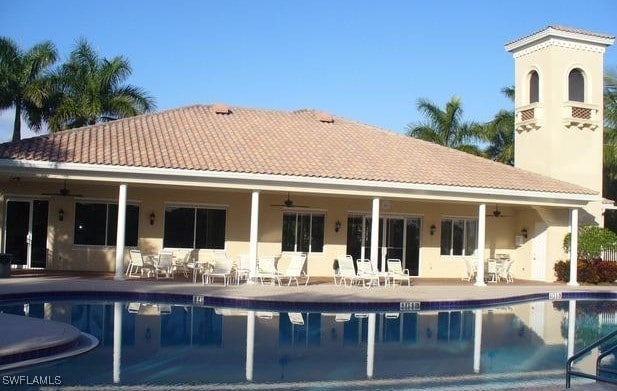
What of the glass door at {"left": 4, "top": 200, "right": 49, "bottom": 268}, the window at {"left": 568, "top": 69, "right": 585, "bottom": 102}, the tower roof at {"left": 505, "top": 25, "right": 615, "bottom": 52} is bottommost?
the glass door at {"left": 4, "top": 200, "right": 49, "bottom": 268}

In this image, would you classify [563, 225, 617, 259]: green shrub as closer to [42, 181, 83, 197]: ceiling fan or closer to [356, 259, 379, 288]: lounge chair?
[356, 259, 379, 288]: lounge chair

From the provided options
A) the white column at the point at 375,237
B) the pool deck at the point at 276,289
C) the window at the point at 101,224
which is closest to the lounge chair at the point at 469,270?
the pool deck at the point at 276,289

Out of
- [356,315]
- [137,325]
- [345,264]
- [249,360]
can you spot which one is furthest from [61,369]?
[345,264]

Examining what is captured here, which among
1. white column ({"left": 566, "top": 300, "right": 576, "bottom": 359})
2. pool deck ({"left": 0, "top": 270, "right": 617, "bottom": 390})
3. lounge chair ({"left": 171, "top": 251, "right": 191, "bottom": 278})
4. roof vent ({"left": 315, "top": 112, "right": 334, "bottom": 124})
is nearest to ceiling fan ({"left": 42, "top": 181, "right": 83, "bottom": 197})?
→ pool deck ({"left": 0, "top": 270, "right": 617, "bottom": 390})

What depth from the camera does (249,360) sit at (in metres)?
10.5

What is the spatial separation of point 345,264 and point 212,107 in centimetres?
910

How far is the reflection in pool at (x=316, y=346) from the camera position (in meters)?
9.40

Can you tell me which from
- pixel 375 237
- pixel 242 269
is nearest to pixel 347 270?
pixel 375 237

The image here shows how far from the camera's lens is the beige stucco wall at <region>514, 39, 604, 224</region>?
85.3 feet

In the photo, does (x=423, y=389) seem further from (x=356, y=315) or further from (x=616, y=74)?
(x=616, y=74)

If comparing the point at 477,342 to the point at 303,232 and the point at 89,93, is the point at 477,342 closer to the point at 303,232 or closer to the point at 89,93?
the point at 303,232

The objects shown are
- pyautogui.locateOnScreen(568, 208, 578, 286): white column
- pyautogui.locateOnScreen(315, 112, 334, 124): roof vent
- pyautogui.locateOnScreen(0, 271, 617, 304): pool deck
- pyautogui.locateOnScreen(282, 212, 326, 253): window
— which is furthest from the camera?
pyautogui.locateOnScreen(315, 112, 334, 124): roof vent

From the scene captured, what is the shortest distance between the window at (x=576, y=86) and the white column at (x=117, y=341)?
1854 centimetres

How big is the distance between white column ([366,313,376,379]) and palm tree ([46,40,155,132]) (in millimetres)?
21738
